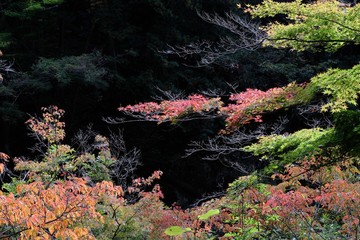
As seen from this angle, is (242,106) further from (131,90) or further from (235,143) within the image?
(131,90)

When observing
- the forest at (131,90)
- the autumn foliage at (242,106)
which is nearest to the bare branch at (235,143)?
the forest at (131,90)

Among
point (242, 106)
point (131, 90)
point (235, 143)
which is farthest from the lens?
point (131, 90)

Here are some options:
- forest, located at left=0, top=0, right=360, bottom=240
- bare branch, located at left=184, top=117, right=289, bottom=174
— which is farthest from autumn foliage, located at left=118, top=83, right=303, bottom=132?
bare branch, located at left=184, top=117, right=289, bottom=174

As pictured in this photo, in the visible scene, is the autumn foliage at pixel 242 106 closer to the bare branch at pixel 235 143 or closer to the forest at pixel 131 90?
the forest at pixel 131 90

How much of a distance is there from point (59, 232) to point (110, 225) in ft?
7.24

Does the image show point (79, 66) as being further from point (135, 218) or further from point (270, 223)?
point (270, 223)

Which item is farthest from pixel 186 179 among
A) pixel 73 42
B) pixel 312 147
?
pixel 312 147

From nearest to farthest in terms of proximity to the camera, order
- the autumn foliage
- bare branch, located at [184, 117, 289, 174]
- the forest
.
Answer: the autumn foliage
bare branch, located at [184, 117, 289, 174]
the forest

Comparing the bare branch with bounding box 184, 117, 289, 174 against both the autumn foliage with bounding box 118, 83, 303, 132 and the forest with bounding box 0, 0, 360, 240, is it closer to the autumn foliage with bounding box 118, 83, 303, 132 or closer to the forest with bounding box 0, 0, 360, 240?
the forest with bounding box 0, 0, 360, 240

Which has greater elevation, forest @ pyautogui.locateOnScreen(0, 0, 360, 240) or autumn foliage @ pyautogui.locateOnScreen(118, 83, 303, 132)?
autumn foliage @ pyautogui.locateOnScreen(118, 83, 303, 132)

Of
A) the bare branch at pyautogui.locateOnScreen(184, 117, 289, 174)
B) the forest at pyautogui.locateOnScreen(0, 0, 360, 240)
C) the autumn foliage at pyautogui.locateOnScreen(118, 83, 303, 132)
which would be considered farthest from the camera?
the forest at pyautogui.locateOnScreen(0, 0, 360, 240)

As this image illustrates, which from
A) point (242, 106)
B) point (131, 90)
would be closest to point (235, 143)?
point (242, 106)

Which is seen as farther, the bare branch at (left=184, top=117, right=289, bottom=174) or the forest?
the forest

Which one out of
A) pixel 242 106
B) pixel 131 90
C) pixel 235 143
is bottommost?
pixel 131 90
